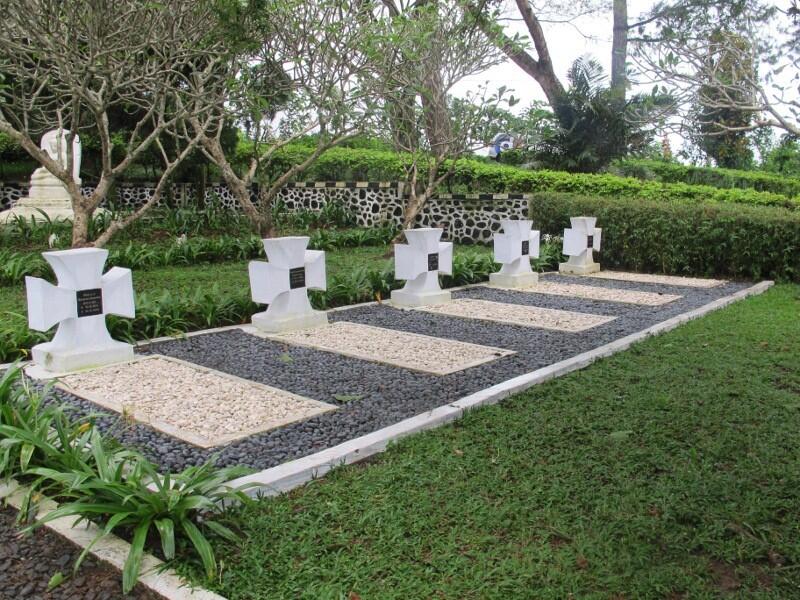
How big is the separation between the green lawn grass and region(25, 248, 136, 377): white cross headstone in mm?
2907

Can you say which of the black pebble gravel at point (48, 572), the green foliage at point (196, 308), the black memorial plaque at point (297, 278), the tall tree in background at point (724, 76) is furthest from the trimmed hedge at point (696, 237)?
the black pebble gravel at point (48, 572)

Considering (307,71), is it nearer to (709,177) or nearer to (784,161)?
(709,177)

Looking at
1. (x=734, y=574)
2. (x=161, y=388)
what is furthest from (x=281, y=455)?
(x=734, y=574)

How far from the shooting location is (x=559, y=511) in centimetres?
323

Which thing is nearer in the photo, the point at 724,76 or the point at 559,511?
the point at 559,511

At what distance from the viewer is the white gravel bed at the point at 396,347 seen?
5.84 m

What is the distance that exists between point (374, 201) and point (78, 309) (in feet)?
36.1

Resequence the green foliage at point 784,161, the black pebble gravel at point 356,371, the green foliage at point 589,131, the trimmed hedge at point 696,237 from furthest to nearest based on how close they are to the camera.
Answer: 1. the green foliage at point 784,161
2. the green foliage at point 589,131
3. the trimmed hedge at point 696,237
4. the black pebble gravel at point 356,371

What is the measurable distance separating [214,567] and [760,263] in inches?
394

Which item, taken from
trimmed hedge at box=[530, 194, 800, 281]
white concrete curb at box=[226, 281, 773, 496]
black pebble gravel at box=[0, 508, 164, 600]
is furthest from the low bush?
black pebble gravel at box=[0, 508, 164, 600]

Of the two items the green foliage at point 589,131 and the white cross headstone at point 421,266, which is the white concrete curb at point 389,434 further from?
the green foliage at point 589,131

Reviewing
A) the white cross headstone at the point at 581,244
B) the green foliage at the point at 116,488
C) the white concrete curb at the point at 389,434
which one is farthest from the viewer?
the white cross headstone at the point at 581,244

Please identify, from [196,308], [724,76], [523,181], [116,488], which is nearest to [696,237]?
[724,76]

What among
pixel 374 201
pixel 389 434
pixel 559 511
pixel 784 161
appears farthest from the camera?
pixel 784 161
